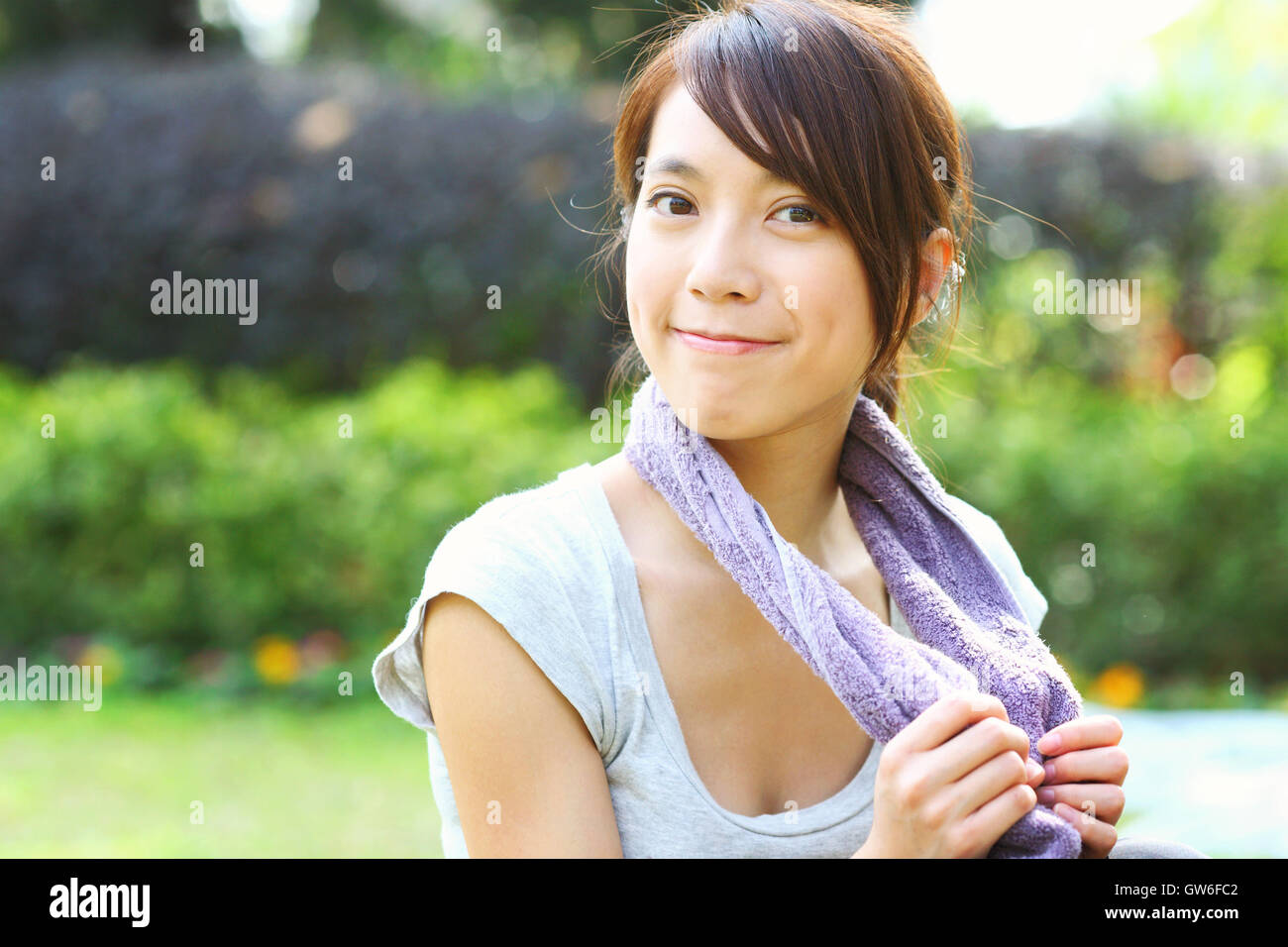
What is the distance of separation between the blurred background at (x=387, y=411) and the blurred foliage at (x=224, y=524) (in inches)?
0.6

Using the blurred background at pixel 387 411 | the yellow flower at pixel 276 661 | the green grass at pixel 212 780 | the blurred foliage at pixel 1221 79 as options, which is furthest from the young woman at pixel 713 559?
the blurred foliage at pixel 1221 79

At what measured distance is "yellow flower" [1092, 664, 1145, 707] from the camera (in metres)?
5.17

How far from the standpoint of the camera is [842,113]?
1816mm

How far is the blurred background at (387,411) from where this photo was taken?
461 centimetres

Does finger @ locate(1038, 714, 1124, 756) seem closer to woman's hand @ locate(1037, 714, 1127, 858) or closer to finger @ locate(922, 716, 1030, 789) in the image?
woman's hand @ locate(1037, 714, 1127, 858)

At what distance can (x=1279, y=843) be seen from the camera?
3.59 meters

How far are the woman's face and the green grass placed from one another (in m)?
2.68

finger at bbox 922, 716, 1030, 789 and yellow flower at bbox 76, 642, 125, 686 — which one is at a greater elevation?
finger at bbox 922, 716, 1030, 789

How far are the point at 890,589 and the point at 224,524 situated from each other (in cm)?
389

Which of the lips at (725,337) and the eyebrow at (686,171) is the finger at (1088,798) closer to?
the lips at (725,337)

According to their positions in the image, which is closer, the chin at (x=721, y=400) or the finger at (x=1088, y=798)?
the finger at (x=1088, y=798)

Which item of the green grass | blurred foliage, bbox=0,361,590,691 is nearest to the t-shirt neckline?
the green grass
